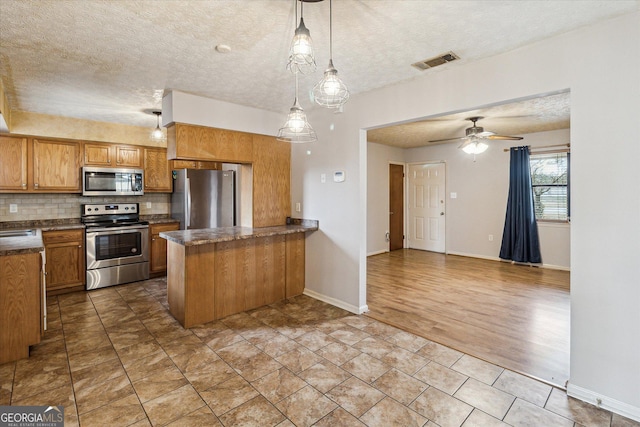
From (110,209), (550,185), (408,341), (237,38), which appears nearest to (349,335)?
(408,341)

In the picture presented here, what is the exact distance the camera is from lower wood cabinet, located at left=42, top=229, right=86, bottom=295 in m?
4.09

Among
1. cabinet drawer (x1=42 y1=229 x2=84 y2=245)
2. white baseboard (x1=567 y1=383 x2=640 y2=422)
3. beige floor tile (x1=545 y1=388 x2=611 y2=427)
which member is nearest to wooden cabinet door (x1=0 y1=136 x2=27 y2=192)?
cabinet drawer (x1=42 y1=229 x2=84 y2=245)

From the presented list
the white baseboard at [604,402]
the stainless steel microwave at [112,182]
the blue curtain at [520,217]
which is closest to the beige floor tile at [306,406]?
the white baseboard at [604,402]

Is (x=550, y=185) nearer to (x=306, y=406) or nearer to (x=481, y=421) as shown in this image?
(x=481, y=421)

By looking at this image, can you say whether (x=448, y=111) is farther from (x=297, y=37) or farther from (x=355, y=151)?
(x=297, y=37)

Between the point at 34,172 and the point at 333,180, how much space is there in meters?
3.98

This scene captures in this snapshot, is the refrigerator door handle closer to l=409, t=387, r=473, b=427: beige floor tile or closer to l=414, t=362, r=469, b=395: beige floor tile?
l=414, t=362, r=469, b=395: beige floor tile

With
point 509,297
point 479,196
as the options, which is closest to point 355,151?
point 509,297

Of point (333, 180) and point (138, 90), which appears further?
point (333, 180)

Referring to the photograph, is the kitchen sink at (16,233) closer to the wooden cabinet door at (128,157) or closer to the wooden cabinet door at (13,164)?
the wooden cabinet door at (13,164)

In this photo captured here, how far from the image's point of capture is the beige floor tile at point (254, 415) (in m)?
1.84

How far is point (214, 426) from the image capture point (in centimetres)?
181

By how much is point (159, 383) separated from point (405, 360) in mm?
1858

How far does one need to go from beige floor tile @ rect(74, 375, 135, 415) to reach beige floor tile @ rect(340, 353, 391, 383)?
1.56 metres
